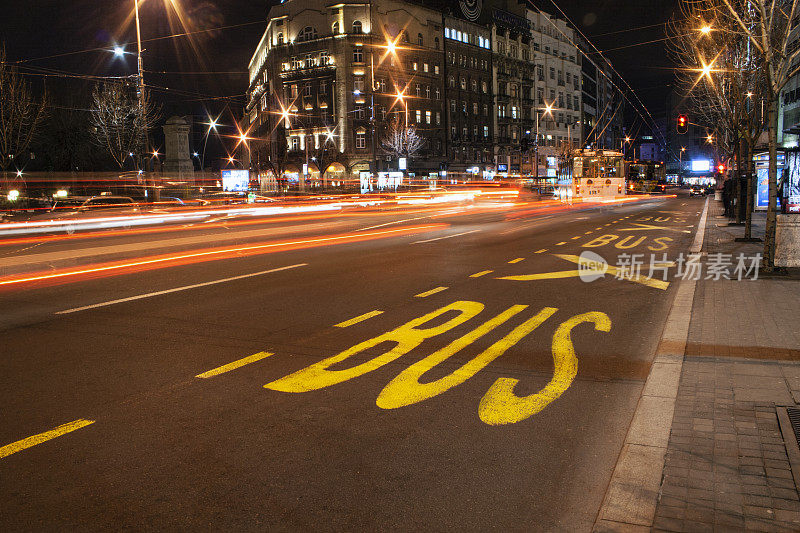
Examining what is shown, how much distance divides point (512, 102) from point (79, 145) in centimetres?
5711

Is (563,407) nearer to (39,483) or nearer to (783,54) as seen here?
(39,483)

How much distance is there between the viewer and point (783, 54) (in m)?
11.8

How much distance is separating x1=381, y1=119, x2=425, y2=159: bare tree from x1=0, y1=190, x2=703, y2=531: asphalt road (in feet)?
197

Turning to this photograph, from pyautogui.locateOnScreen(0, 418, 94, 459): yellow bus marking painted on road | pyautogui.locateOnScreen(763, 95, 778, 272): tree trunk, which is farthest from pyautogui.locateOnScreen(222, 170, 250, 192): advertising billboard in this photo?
pyautogui.locateOnScreen(0, 418, 94, 459): yellow bus marking painted on road

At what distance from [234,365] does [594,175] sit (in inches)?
1747

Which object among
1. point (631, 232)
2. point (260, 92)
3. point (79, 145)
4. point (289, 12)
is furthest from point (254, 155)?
point (631, 232)

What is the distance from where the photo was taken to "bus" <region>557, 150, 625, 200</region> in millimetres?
44875

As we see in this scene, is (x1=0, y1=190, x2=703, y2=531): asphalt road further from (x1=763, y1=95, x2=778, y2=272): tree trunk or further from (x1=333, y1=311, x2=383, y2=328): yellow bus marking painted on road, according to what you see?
(x1=763, y1=95, x2=778, y2=272): tree trunk

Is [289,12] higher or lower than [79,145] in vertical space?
higher

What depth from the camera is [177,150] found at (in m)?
49.5

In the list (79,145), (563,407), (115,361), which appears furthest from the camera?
(79,145)

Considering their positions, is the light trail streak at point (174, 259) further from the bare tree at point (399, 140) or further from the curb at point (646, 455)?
the bare tree at point (399, 140)

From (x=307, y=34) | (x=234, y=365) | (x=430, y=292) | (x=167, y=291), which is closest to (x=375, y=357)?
(x=234, y=365)

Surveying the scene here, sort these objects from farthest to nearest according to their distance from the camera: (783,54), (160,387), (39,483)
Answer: (783,54) → (160,387) → (39,483)
